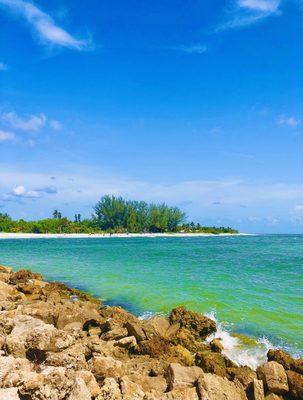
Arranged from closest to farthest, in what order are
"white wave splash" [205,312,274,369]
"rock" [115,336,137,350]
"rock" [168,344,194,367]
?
1. "rock" [168,344,194,367]
2. "rock" [115,336,137,350]
3. "white wave splash" [205,312,274,369]

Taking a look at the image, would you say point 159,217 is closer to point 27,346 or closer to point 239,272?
point 239,272

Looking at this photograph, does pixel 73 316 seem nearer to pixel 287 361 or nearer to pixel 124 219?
pixel 287 361

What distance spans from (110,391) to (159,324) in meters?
6.21

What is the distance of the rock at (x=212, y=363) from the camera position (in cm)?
976

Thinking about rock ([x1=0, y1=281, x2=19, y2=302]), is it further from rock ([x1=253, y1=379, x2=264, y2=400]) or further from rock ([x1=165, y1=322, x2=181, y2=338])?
rock ([x1=253, y1=379, x2=264, y2=400])

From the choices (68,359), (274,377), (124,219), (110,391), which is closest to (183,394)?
(110,391)

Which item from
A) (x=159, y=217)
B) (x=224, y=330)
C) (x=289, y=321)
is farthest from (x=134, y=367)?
(x=159, y=217)

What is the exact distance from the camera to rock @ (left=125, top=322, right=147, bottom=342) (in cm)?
1169

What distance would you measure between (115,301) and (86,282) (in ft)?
24.0

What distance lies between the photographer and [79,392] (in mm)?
7176

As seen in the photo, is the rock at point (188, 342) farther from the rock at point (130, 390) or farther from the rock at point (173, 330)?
the rock at point (130, 390)

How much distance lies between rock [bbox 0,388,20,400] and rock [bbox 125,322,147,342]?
4.89 meters

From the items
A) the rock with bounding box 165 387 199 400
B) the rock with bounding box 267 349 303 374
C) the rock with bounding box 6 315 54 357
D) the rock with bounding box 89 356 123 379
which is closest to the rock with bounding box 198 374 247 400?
the rock with bounding box 165 387 199 400

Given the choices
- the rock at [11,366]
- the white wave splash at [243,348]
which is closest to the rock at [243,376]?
the white wave splash at [243,348]
